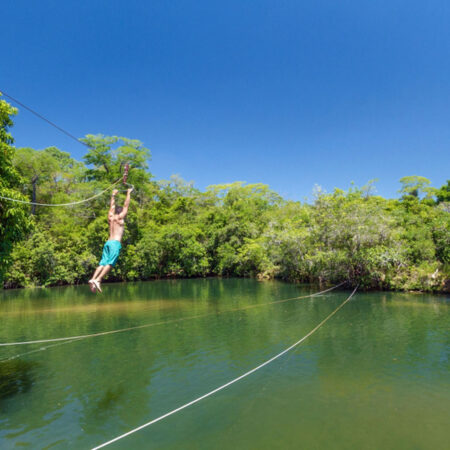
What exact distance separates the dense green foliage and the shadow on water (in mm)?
21834

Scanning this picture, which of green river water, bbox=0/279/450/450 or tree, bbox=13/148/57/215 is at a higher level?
tree, bbox=13/148/57/215

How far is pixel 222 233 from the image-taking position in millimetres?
47562

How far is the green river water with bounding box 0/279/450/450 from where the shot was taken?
21.1 feet

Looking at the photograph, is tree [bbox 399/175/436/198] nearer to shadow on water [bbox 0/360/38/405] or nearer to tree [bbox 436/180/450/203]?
tree [bbox 436/180/450/203]

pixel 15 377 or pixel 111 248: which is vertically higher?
pixel 111 248

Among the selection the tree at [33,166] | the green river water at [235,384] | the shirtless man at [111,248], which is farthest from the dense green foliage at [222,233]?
the shirtless man at [111,248]

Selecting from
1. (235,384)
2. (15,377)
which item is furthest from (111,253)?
(15,377)

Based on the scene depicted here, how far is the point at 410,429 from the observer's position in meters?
6.49

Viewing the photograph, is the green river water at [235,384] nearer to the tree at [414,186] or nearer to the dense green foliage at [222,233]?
the dense green foliage at [222,233]

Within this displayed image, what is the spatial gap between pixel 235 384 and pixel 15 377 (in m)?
6.73

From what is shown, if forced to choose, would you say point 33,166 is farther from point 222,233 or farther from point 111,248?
point 111,248

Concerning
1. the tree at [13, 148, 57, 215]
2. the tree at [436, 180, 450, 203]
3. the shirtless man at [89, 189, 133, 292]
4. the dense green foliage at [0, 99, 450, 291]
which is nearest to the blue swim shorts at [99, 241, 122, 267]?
the shirtless man at [89, 189, 133, 292]

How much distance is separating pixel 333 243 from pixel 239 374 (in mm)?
19716

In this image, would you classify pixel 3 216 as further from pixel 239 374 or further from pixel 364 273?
pixel 364 273
